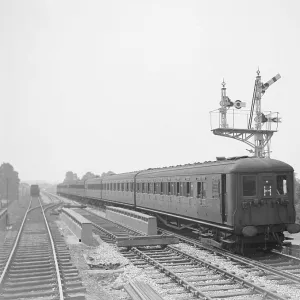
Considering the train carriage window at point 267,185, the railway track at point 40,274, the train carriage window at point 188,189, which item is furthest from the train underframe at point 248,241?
the railway track at point 40,274

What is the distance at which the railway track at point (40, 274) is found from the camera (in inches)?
351

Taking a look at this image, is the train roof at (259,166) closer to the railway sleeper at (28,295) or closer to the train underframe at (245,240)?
the train underframe at (245,240)

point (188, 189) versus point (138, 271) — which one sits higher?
point (188, 189)

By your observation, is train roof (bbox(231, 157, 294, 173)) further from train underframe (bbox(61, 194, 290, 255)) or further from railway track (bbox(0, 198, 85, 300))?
railway track (bbox(0, 198, 85, 300))

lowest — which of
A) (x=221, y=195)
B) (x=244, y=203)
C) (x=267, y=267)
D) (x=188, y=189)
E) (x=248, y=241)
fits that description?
(x=267, y=267)

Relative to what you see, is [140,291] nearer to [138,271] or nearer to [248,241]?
[138,271]

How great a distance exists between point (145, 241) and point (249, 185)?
4.41 meters

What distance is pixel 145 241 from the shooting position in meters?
14.6

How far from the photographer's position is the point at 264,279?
9898 mm

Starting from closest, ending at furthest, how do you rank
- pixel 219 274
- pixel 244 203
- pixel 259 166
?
pixel 219 274 < pixel 244 203 < pixel 259 166

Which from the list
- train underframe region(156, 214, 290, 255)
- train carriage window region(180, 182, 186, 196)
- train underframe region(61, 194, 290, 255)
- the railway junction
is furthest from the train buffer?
train carriage window region(180, 182, 186, 196)

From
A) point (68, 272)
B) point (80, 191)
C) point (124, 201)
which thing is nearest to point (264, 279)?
point (68, 272)

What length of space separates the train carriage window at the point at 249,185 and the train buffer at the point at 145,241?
11.5 ft

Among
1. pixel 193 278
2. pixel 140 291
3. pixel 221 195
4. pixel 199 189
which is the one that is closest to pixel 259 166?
pixel 221 195
